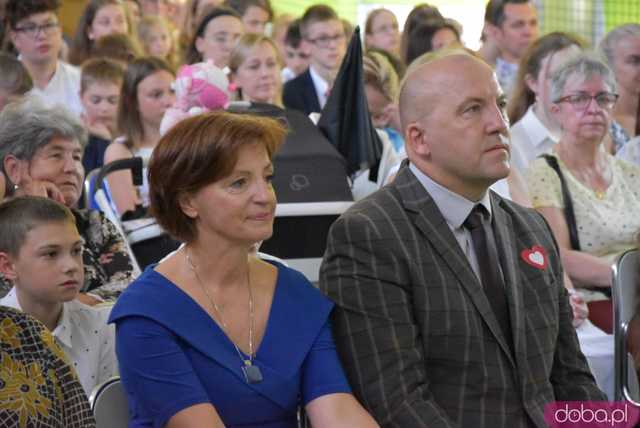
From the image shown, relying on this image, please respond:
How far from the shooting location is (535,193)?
4.65 m

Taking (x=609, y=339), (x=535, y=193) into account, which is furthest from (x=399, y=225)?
(x=535, y=193)

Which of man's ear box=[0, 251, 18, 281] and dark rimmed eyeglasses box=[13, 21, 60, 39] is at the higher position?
dark rimmed eyeglasses box=[13, 21, 60, 39]

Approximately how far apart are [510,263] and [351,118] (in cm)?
202

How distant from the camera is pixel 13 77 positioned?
4.99 meters

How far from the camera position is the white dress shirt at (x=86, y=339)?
336 cm

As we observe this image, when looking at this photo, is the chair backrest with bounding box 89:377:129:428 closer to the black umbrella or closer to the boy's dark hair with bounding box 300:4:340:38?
the black umbrella

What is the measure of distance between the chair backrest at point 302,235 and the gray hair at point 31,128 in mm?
782

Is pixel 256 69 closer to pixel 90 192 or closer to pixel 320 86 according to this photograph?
pixel 320 86

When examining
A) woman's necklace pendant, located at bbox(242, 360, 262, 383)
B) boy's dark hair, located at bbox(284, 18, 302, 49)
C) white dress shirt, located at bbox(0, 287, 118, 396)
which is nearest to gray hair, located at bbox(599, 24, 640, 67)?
boy's dark hair, located at bbox(284, 18, 302, 49)

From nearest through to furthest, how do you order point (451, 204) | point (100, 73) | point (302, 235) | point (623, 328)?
point (451, 204) → point (623, 328) → point (302, 235) → point (100, 73)

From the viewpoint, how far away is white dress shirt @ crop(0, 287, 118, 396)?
336cm

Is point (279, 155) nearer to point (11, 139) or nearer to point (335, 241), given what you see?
point (11, 139)

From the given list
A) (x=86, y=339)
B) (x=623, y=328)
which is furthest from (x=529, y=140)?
(x=86, y=339)

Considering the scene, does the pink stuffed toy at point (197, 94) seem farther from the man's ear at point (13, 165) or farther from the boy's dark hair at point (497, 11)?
the boy's dark hair at point (497, 11)
